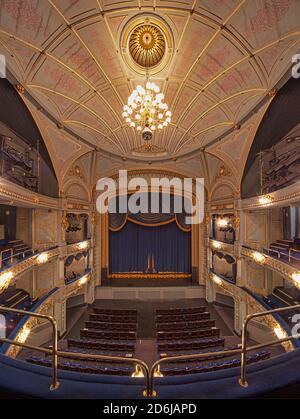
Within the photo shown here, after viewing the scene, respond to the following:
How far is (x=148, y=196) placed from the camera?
54.4 ft

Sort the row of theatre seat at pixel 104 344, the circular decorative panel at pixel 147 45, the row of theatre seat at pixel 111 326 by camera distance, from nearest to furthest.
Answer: the circular decorative panel at pixel 147 45, the row of theatre seat at pixel 104 344, the row of theatre seat at pixel 111 326

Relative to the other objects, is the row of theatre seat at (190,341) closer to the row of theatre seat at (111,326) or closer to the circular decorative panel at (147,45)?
the row of theatre seat at (111,326)

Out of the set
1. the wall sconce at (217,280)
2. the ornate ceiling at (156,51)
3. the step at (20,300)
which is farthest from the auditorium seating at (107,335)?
the ornate ceiling at (156,51)

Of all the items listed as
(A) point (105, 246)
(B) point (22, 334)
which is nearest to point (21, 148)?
(B) point (22, 334)

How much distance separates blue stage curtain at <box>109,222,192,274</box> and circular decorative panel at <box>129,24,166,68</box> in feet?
42.2

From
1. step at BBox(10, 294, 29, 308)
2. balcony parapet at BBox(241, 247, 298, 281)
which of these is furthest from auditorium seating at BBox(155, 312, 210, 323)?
step at BBox(10, 294, 29, 308)

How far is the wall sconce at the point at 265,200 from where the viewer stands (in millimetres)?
8852

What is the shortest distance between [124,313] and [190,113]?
11.4 meters

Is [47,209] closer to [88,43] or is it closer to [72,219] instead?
[72,219]

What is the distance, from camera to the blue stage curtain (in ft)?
55.2

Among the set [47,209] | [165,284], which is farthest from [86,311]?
[47,209]

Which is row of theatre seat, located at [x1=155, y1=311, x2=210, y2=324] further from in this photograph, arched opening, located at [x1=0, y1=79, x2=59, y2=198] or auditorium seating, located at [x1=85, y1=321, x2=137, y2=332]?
arched opening, located at [x1=0, y1=79, x2=59, y2=198]

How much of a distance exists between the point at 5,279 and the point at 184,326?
27.4 ft

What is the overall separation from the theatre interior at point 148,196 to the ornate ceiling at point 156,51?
42 millimetres
